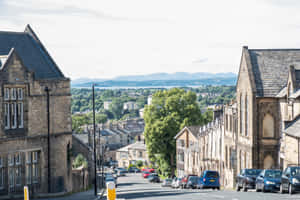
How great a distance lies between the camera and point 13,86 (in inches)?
1332

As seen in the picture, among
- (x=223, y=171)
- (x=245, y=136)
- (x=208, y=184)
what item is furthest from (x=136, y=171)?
(x=208, y=184)

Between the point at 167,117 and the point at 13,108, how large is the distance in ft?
170

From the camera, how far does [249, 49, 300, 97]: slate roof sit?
47219 millimetres

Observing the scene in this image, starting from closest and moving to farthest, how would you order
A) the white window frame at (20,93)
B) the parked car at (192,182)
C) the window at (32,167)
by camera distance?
1. the white window frame at (20,93)
2. the window at (32,167)
3. the parked car at (192,182)

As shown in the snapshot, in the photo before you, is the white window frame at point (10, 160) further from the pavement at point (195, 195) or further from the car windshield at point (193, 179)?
the car windshield at point (193, 179)

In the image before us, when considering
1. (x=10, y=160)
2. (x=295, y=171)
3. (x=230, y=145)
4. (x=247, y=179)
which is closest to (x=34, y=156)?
(x=10, y=160)

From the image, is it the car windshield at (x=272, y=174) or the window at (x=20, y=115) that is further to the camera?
the window at (x=20, y=115)

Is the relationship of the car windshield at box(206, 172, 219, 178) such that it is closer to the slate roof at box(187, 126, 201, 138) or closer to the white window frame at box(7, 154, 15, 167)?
the white window frame at box(7, 154, 15, 167)

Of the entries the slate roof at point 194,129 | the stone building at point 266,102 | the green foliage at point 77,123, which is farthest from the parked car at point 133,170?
the stone building at point 266,102

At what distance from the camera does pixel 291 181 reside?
25812mm

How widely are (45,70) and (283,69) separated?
21965 millimetres

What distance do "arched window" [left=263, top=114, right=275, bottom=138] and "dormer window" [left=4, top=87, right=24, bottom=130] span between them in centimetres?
2222

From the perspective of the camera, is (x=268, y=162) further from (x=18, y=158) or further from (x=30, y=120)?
(x=18, y=158)

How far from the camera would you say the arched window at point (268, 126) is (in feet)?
154
